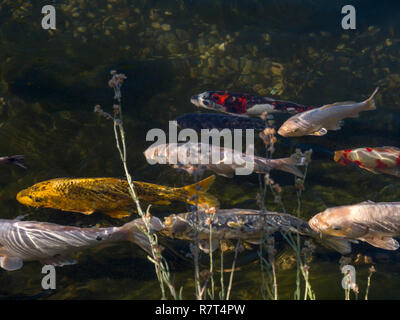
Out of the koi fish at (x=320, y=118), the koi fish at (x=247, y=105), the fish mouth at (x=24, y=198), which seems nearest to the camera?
the fish mouth at (x=24, y=198)

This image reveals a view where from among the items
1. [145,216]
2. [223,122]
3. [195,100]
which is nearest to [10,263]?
[145,216]

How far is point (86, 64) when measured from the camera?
7.87 meters

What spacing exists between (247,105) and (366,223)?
259 cm

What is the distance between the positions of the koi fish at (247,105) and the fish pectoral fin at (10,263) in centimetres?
361

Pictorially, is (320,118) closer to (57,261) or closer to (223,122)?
(223,122)

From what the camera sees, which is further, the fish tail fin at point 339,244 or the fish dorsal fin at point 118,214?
the fish dorsal fin at point 118,214

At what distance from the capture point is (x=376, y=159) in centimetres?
571

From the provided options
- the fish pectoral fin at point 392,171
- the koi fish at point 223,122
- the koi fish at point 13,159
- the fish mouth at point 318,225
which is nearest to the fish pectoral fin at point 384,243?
the fish mouth at point 318,225

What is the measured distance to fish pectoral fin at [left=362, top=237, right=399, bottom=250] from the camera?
195 inches

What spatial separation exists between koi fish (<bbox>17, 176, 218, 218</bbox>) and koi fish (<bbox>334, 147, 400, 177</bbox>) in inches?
80.8

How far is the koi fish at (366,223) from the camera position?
15.9 feet

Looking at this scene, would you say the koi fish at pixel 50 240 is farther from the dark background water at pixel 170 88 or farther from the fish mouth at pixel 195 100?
the fish mouth at pixel 195 100

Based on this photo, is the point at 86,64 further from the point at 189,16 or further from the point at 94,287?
the point at 94,287

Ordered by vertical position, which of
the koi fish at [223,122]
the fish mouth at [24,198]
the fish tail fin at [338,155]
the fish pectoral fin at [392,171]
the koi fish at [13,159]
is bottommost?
the fish mouth at [24,198]
